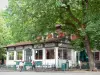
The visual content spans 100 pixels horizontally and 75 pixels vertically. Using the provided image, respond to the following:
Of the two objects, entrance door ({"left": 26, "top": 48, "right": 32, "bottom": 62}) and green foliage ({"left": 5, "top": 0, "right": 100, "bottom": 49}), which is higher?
green foliage ({"left": 5, "top": 0, "right": 100, "bottom": 49})

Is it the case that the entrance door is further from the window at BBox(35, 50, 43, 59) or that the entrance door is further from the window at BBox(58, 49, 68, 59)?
the window at BBox(58, 49, 68, 59)

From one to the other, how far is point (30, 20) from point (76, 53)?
42.2ft

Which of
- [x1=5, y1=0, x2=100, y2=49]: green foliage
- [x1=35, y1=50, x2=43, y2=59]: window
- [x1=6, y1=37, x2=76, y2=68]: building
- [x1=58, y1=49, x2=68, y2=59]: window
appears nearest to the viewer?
[x1=5, y1=0, x2=100, y2=49]: green foliage

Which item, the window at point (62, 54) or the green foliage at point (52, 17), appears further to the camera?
the window at point (62, 54)

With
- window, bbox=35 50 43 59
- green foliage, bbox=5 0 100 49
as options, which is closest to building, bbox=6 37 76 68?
window, bbox=35 50 43 59

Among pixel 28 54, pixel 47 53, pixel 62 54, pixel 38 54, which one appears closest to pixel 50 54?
pixel 47 53

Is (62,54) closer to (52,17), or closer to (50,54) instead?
(50,54)

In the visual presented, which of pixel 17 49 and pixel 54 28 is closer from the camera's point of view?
pixel 54 28

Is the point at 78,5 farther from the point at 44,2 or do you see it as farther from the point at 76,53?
the point at 76,53

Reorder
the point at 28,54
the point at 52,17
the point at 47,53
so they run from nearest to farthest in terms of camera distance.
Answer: the point at 52,17 → the point at 47,53 → the point at 28,54

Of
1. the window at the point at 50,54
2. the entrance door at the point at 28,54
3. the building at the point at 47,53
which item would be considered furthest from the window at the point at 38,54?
the entrance door at the point at 28,54

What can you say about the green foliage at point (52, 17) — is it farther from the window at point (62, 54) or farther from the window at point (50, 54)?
the window at point (50, 54)

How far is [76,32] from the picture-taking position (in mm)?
36906

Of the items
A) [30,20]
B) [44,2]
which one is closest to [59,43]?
[30,20]
